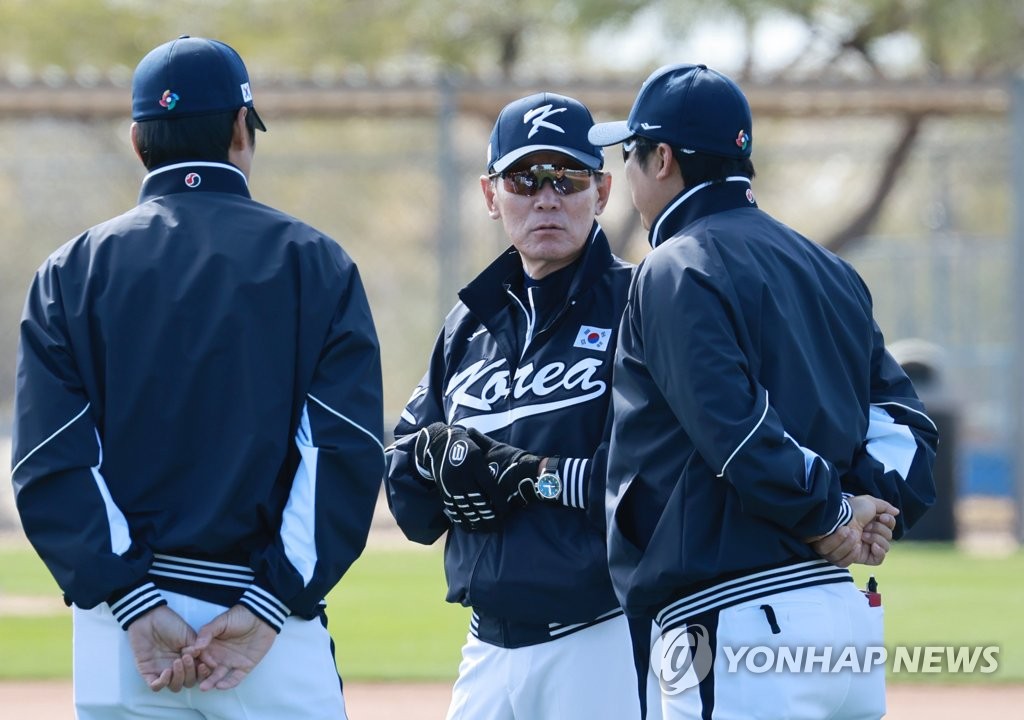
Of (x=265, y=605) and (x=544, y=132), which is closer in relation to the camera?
(x=265, y=605)

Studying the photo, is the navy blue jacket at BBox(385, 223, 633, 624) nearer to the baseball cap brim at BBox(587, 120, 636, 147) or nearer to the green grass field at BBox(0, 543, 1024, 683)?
the baseball cap brim at BBox(587, 120, 636, 147)

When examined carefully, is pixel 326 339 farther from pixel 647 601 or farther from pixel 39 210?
pixel 39 210

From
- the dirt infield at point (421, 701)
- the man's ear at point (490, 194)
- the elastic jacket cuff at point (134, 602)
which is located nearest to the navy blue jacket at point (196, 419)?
the elastic jacket cuff at point (134, 602)

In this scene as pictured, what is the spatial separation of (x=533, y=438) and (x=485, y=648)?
57 centimetres

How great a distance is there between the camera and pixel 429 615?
877 cm

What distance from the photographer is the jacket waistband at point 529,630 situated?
387 centimetres

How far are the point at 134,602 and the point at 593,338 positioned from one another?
1374mm

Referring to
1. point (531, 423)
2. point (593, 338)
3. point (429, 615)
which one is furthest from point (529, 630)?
point (429, 615)

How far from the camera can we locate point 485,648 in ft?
13.1

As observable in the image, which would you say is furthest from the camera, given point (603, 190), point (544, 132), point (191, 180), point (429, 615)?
point (429, 615)

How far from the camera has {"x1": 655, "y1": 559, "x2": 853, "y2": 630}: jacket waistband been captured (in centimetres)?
330

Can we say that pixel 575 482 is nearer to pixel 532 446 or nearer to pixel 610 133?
pixel 532 446

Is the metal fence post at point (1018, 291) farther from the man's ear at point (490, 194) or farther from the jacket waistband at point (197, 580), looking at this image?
the jacket waistband at point (197, 580)

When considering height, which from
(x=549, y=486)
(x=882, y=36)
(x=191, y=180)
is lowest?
(x=549, y=486)
